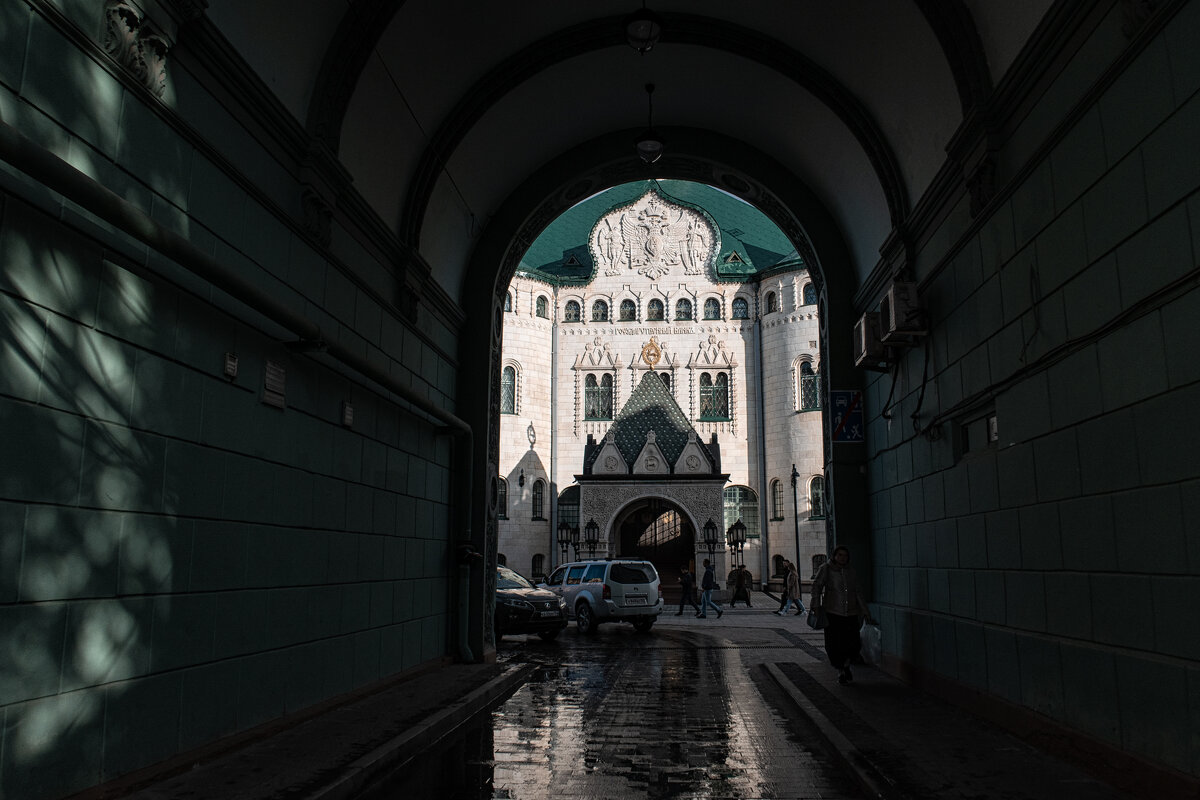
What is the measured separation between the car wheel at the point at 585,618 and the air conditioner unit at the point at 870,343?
11889mm

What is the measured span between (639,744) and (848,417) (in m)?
7.04

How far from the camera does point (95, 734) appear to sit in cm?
516

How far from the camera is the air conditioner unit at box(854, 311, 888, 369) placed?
36.1 ft

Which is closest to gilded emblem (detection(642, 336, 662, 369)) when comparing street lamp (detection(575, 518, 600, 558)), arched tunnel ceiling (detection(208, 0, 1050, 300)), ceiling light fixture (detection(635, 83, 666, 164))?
street lamp (detection(575, 518, 600, 558))

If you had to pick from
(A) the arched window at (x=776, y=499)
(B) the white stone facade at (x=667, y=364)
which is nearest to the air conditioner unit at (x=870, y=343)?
(B) the white stone facade at (x=667, y=364)

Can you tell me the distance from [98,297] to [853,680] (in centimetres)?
947

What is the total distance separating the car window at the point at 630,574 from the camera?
69.8 ft

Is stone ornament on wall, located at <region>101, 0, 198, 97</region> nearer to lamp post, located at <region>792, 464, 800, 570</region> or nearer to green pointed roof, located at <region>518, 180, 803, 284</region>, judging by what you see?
lamp post, located at <region>792, 464, 800, 570</region>

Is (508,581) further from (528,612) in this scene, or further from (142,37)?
(142,37)

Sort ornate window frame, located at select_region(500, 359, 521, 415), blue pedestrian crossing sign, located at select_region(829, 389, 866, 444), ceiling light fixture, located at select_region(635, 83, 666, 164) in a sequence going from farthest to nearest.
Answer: ornate window frame, located at select_region(500, 359, 521, 415)
blue pedestrian crossing sign, located at select_region(829, 389, 866, 444)
ceiling light fixture, located at select_region(635, 83, 666, 164)

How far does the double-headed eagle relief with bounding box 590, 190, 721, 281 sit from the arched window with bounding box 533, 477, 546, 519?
11316 millimetres

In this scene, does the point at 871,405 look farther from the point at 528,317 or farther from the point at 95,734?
the point at 528,317

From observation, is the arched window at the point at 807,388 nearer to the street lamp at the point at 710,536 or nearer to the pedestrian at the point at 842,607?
the street lamp at the point at 710,536

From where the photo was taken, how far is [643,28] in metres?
9.65
